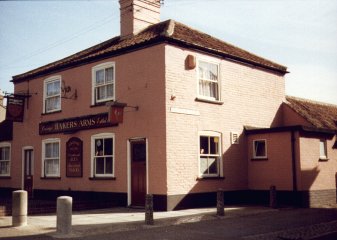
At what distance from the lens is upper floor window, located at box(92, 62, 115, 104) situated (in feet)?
56.1

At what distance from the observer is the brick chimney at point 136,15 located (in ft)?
60.8

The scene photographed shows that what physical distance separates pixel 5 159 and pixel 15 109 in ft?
12.1

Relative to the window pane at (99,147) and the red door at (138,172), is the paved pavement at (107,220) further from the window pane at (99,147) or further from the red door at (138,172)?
the window pane at (99,147)

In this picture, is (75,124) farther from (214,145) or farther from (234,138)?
(234,138)

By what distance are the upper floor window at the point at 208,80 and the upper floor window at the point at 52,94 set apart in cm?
752

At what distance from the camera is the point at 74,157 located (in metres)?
18.1

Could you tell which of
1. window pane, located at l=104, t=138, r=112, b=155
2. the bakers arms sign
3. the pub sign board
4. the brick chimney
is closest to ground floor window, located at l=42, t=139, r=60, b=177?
the bakers arms sign

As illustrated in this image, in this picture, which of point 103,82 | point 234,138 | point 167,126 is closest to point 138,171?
point 167,126

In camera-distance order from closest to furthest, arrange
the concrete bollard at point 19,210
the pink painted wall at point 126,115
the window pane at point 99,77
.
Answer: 1. the concrete bollard at point 19,210
2. the pink painted wall at point 126,115
3. the window pane at point 99,77

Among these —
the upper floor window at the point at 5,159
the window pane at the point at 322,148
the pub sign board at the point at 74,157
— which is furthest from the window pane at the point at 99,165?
Result: the window pane at the point at 322,148

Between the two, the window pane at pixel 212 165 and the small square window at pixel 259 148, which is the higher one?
the small square window at pixel 259 148

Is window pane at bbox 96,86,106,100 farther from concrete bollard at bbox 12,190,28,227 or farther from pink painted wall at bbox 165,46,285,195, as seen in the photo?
concrete bollard at bbox 12,190,28,227

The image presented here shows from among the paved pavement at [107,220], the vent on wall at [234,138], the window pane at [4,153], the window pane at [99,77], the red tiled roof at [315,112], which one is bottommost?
the paved pavement at [107,220]

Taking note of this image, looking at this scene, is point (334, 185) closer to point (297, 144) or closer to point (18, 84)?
point (297, 144)
